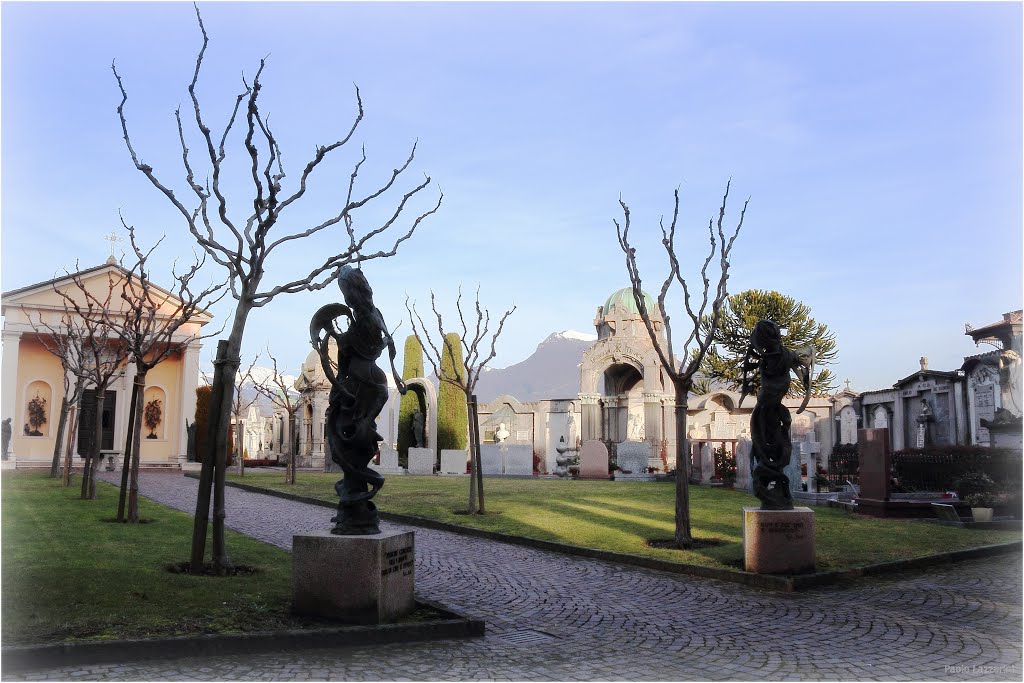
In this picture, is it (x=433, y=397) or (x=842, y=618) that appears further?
(x=433, y=397)

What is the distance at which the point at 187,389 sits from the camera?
128 ft

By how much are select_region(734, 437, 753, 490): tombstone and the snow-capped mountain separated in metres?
122

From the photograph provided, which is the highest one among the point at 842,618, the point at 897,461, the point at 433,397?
the point at 433,397

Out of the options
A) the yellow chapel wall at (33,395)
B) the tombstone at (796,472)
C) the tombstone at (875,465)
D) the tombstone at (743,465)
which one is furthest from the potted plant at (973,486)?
the yellow chapel wall at (33,395)

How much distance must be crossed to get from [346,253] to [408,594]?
15.2 feet

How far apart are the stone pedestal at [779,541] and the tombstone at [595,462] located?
66.3 ft

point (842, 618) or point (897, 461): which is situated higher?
point (897, 461)

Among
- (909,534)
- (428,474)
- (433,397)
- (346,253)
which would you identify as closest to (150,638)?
(346,253)

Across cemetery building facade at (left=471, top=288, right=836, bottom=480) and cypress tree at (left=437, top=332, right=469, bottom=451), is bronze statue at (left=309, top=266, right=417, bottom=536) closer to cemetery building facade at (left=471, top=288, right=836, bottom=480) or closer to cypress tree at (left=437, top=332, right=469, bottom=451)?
cemetery building facade at (left=471, top=288, right=836, bottom=480)

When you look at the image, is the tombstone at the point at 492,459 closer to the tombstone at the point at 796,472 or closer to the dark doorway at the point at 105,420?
the tombstone at the point at 796,472

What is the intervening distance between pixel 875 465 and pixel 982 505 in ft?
7.16

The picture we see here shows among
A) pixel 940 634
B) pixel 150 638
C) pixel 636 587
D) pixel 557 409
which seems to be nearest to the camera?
pixel 150 638

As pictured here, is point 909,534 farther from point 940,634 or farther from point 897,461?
point 897,461

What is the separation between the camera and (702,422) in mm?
38781
